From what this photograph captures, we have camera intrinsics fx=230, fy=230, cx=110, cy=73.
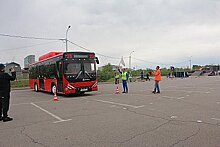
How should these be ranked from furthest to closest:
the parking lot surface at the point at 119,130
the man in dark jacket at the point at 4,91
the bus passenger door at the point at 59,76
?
the bus passenger door at the point at 59,76, the man in dark jacket at the point at 4,91, the parking lot surface at the point at 119,130

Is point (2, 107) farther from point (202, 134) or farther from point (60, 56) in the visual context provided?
point (60, 56)

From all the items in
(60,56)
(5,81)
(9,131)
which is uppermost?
(60,56)

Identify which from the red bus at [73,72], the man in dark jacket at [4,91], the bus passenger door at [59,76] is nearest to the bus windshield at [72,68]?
the red bus at [73,72]

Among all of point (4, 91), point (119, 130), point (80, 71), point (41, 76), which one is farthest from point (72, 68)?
point (119, 130)

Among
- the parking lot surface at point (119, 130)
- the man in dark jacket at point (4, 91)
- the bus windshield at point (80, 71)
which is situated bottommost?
the parking lot surface at point (119, 130)

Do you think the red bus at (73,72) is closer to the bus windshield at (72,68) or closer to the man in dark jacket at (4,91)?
the bus windshield at (72,68)

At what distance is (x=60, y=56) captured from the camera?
16.0 m

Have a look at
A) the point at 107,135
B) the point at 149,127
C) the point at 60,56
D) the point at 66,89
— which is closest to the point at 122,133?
the point at 107,135

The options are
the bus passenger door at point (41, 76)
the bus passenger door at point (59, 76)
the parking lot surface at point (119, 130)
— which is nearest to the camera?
the parking lot surface at point (119, 130)

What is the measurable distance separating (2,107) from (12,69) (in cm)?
139

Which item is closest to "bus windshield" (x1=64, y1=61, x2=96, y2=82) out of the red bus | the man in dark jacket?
the red bus

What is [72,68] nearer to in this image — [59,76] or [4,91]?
[59,76]

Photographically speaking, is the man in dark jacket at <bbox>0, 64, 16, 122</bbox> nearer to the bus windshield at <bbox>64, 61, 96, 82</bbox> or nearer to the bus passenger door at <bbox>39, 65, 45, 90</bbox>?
the bus windshield at <bbox>64, 61, 96, 82</bbox>

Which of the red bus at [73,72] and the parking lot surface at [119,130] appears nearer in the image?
the parking lot surface at [119,130]
